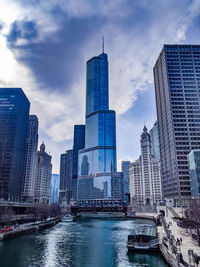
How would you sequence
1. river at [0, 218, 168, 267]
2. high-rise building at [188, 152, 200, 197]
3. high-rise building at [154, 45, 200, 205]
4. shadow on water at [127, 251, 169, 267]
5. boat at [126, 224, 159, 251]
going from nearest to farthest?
shadow on water at [127, 251, 169, 267] → river at [0, 218, 168, 267] → boat at [126, 224, 159, 251] → high-rise building at [188, 152, 200, 197] → high-rise building at [154, 45, 200, 205]

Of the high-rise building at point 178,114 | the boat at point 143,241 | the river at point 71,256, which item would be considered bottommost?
the river at point 71,256

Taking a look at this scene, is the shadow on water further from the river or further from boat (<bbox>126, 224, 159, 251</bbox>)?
boat (<bbox>126, 224, 159, 251</bbox>)

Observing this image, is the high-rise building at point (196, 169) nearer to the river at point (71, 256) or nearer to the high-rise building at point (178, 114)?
the high-rise building at point (178, 114)

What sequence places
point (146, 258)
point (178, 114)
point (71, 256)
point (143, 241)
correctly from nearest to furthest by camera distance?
point (146, 258) < point (71, 256) < point (143, 241) < point (178, 114)

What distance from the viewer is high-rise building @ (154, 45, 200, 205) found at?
159 m

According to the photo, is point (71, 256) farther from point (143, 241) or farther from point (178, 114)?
point (178, 114)

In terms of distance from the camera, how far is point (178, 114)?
170750 millimetres

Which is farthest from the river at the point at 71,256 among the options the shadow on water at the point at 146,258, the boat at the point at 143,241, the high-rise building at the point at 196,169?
the high-rise building at the point at 196,169

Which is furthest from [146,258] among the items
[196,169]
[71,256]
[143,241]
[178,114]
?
[178,114]

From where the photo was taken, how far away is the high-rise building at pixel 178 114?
523ft

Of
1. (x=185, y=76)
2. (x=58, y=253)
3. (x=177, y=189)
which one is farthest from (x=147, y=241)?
(x=185, y=76)

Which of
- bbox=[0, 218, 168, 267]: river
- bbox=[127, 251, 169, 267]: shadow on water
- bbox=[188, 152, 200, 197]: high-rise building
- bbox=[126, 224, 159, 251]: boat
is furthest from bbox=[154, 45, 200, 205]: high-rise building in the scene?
bbox=[0, 218, 168, 267]: river

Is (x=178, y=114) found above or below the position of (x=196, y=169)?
above

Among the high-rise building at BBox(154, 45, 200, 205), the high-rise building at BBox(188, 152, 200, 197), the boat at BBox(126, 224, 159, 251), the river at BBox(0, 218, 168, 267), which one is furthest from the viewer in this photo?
the high-rise building at BBox(154, 45, 200, 205)
